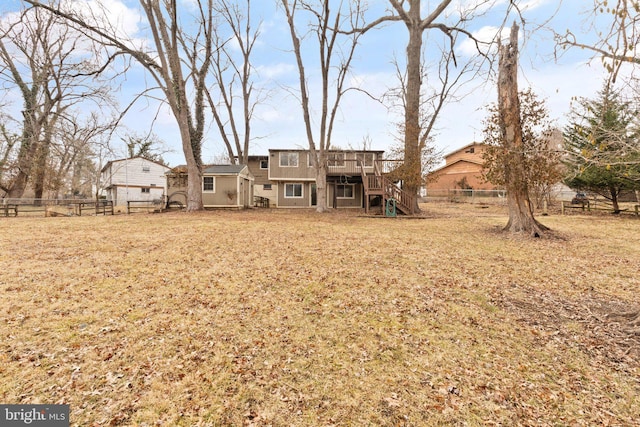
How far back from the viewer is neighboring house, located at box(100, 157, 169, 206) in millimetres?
31906

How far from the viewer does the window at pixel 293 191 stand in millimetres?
24125

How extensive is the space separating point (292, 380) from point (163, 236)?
7290mm

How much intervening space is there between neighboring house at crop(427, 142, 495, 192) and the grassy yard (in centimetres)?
2942

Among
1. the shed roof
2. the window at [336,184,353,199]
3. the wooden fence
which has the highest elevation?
the shed roof

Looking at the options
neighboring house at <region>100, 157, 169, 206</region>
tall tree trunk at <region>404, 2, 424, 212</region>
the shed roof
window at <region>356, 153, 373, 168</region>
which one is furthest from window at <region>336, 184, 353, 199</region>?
neighboring house at <region>100, 157, 169, 206</region>

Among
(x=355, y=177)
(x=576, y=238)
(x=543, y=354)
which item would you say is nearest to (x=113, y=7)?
(x=355, y=177)

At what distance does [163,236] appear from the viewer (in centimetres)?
820

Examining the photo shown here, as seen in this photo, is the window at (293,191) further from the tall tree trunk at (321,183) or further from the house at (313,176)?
the tall tree trunk at (321,183)

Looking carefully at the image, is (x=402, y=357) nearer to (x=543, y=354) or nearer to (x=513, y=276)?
(x=543, y=354)

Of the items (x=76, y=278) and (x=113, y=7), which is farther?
(x=113, y=7)

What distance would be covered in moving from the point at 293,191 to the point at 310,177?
203 centimetres

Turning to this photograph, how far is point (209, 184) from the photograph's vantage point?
1995cm

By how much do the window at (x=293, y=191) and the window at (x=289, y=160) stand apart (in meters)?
1.78

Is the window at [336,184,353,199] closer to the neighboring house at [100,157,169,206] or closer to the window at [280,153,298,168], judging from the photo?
the window at [280,153,298,168]
